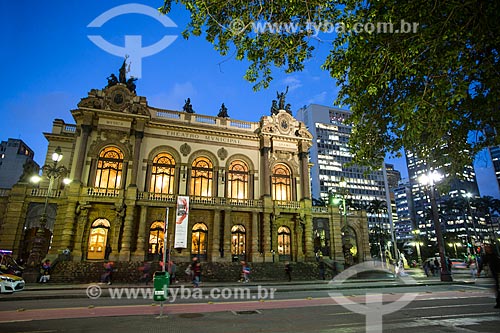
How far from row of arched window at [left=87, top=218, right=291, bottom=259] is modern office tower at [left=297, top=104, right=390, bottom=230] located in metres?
69.7

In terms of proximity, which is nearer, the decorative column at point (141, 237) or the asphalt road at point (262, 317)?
the asphalt road at point (262, 317)

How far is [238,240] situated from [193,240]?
14.6ft

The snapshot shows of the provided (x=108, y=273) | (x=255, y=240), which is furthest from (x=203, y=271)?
(x=108, y=273)

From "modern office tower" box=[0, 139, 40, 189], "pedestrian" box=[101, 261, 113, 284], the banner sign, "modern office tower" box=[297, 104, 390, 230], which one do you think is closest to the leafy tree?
the banner sign

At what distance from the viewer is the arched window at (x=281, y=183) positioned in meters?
31.8

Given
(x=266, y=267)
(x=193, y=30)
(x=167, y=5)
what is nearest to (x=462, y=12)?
(x=193, y=30)

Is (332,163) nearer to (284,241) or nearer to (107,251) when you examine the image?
(284,241)

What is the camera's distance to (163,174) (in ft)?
95.2

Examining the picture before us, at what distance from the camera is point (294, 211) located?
98.6 ft

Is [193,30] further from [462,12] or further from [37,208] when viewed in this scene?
[37,208]

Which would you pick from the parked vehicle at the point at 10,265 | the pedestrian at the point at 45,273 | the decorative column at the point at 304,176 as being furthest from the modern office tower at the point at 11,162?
the decorative column at the point at 304,176

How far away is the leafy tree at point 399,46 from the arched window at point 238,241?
21645 millimetres

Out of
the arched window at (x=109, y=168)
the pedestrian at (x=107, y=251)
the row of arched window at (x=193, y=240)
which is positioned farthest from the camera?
the arched window at (x=109, y=168)

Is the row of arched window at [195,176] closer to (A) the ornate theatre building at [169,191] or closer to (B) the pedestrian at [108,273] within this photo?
(A) the ornate theatre building at [169,191]
